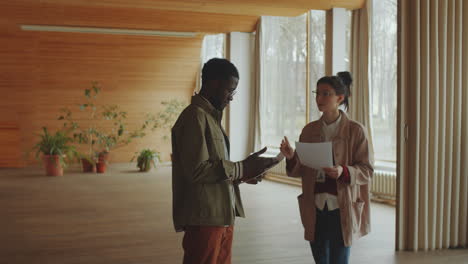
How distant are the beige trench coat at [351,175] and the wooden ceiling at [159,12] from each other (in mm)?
5889

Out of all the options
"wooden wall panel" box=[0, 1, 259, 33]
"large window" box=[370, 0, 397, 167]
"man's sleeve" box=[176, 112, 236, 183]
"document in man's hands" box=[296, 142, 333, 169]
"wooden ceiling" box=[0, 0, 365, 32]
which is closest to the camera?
"man's sleeve" box=[176, 112, 236, 183]

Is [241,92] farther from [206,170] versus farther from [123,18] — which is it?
[206,170]

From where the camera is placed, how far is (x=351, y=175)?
10.6 ft

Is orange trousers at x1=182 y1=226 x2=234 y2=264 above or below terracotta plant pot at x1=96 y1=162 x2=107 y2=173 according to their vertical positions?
above

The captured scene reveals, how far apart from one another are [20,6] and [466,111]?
8.50 meters

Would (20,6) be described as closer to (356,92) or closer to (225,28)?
(225,28)

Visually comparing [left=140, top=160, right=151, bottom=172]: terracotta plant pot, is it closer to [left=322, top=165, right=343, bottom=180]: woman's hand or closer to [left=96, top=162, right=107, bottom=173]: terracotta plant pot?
[left=96, top=162, right=107, bottom=173]: terracotta plant pot

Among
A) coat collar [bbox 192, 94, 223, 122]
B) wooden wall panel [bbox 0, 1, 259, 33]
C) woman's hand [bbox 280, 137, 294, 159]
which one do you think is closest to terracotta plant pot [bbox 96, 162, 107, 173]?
wooden wall panel [bbox 0, 1, 259, 33]

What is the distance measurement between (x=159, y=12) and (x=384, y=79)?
15.7 ft

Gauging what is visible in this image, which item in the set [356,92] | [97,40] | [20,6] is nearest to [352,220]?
[356,92]

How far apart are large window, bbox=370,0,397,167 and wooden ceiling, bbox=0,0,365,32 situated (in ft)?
1.61

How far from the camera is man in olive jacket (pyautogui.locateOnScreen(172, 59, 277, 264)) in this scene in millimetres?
2451

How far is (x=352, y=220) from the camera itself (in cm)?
322

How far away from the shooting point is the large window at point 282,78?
37.3 ft
